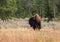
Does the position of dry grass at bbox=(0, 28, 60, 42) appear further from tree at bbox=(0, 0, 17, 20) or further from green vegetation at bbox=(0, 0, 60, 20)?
green vegetation at bbox=(0, 0, 60, 20)

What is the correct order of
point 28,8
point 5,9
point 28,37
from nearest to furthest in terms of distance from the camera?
point 28,37 → point 5,9 → point 28,8

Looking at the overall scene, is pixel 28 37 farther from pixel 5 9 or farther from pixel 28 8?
pixel 28 8

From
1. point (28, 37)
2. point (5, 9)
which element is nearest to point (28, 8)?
point (5, 9)

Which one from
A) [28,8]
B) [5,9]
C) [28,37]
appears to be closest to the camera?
[28,37]

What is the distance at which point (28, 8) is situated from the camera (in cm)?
9006

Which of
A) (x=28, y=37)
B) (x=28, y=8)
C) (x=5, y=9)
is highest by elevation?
(x=28, y=37)

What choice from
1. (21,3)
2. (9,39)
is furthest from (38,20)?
(21,3)

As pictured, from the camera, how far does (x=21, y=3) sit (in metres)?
91.1

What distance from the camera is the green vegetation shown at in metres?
39.3

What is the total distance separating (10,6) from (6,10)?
3930 mm

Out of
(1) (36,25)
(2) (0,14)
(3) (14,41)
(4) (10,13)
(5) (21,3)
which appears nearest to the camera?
(3) (14,41)

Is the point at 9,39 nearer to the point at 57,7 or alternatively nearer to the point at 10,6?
the point at 10,6

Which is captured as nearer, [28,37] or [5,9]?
[28,37]

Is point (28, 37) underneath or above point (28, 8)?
above
